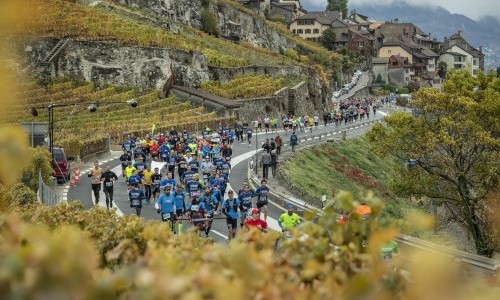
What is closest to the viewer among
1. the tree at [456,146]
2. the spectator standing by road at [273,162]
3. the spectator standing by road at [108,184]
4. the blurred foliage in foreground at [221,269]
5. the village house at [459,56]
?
the blurred foliage in foreground at [221,269]

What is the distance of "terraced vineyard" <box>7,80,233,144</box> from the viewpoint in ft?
149

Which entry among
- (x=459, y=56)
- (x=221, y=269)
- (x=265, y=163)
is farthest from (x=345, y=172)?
(x=459, y=56)

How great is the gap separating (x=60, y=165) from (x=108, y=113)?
21.0 m

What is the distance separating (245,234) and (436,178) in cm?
2680

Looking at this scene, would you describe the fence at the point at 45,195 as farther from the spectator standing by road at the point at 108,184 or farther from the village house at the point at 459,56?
the village house at the point at 459,56

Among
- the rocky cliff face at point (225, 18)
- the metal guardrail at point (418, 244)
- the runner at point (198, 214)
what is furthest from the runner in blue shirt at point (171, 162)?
the rocky cliff face at point (225, 18)

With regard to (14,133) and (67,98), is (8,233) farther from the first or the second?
(67,98)

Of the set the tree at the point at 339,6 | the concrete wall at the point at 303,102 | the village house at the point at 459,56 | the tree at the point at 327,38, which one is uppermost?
the tree at the point at 339,6

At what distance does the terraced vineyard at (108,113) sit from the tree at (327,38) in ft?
272

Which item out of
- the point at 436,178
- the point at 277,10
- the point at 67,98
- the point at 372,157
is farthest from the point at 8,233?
the point at 277,10

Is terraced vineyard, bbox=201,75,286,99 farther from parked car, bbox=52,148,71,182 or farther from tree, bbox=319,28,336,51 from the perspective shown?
tree, bbox=319,28,336,51

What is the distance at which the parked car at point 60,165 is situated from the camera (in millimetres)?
30656

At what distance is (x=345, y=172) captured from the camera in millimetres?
51500

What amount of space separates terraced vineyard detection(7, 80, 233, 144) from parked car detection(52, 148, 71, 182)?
8.14m
